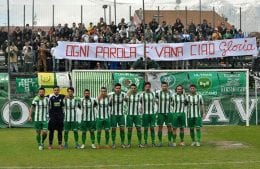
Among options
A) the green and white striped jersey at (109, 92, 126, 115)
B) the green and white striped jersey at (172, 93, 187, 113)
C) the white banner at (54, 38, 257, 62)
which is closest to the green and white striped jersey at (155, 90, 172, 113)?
the green and white striped jersey at (172, 93, 187, 113)

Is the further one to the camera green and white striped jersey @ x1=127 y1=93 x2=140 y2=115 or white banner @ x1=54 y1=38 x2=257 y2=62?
white banner @ x1=54 y1=38 x2=257 y2=62

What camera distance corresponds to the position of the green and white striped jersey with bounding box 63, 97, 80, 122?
2184 cm

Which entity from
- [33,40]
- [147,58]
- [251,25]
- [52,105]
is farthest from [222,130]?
[251,25]

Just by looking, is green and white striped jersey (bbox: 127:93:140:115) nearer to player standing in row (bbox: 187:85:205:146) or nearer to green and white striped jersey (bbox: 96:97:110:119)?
green and white striped jersey (bbox: 96:97:110:119)

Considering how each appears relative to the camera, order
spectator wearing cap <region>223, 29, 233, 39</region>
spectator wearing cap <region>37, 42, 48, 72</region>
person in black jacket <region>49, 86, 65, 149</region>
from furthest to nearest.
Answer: spectator wearing cap <region>223, 29, 233, 39</region>
spectator wearing cap <region>37, 42, 48, 72</region>
person in black jacket <region>49, 86, 65, 149</region>

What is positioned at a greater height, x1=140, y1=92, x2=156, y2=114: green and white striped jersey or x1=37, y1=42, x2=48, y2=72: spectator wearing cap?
x1=37, y1=42, x2=48, y2=72: spectator wearing cap

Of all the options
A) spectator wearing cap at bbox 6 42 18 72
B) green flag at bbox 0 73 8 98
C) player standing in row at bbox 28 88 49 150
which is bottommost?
player standing in row at bbox 28 88 49 150

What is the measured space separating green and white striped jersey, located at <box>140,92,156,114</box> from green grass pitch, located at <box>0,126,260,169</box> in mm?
1279

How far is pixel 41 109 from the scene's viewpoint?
21547 millimetres

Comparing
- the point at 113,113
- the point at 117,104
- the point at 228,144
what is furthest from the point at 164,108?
the point at 228,144

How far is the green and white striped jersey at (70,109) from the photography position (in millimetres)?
21844

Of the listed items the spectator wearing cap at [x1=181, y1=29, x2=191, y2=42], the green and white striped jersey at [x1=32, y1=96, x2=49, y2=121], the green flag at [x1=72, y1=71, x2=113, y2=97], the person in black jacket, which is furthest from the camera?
the spectator wearing cap at [x1=181, y1=29, x2=191, y2=42]

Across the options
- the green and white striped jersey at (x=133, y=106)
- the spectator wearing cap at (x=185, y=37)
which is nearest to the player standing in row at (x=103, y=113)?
the green and white striped jersey at (x=133, y=106)

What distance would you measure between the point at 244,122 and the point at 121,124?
36.3ft
